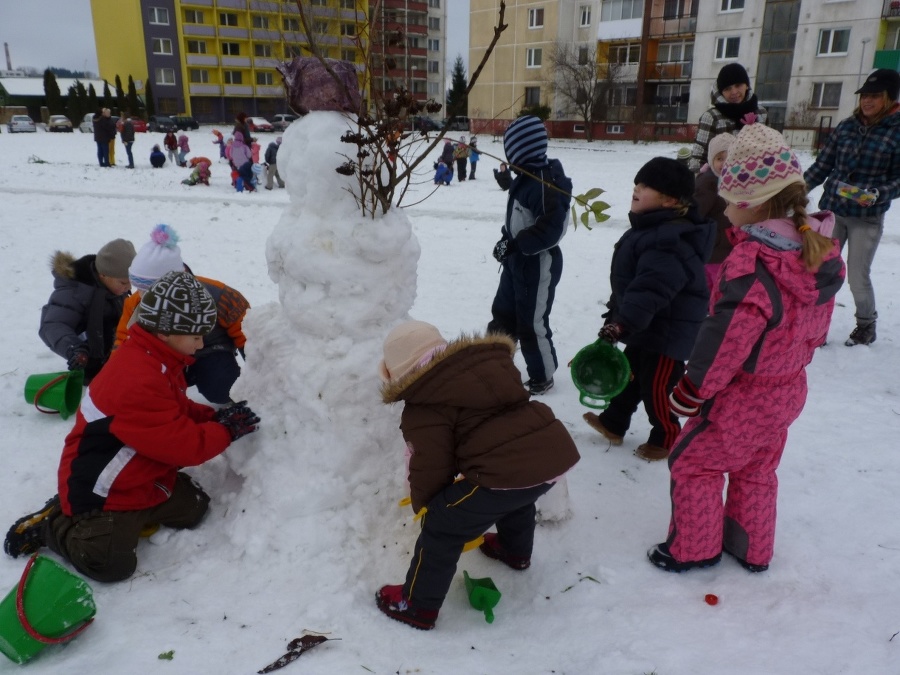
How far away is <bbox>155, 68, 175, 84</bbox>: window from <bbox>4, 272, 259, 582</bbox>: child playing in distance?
5090 cm

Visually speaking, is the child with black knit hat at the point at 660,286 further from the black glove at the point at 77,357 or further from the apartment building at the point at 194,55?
the apartment building at the point at 194,55

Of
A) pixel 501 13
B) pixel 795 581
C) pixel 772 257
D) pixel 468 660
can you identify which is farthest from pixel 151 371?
pixel 795 581

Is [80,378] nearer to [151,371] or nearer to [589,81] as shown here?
[151,371]

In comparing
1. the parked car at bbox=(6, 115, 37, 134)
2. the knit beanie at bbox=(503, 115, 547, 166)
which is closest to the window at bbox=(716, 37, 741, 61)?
the knit beanie at bbox=(503, 115, 547, 166)

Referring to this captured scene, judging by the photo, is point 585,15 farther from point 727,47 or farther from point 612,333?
Result: point 612,333

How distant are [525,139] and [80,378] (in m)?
3.13

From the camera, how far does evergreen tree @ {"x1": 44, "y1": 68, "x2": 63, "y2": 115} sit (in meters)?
42.8

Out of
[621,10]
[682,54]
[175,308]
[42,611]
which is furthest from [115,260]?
[621,10]

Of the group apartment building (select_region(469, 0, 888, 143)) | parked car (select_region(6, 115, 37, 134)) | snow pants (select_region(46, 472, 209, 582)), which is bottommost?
snow pants (select_region(46, 472, 209, 582))

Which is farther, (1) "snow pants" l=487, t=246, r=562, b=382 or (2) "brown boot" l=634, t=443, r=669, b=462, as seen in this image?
(1) "snow pants" l=487, t=246, r=562, b=382

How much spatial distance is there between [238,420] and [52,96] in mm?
51329

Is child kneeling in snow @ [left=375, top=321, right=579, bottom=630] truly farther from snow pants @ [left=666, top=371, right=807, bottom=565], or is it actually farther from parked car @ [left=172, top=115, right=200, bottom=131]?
parked car @ [left=172, top=115, right=200, bottom=131]

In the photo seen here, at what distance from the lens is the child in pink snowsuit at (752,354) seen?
2.13m

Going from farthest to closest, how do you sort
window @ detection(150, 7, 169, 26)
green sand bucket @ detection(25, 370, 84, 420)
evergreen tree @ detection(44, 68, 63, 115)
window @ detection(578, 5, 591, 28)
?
window @ detection(150, 7, 169, 26) → evergreen tree @ detection(44, 68, 63, 115) → window @ detection(578, 5, 591, 28) → green sand bucket @ detection(25, 370, 84, 420)
